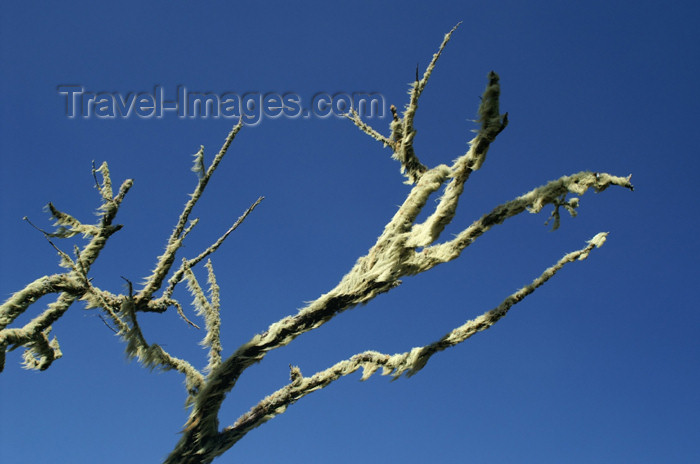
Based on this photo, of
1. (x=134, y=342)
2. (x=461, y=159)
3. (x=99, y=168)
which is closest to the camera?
(x=461, y=159)

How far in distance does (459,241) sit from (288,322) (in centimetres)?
143

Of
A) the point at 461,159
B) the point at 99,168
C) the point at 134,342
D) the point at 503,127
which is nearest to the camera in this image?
the point at 503,127

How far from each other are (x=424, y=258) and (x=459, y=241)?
29 cm

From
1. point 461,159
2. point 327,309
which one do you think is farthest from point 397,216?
point 327,309

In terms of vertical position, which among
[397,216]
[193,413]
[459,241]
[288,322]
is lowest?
[193,413]

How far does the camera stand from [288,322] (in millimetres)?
3936

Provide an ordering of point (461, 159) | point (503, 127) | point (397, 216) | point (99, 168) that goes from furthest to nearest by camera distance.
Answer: point (99, 168)
point (397, 216)
point (461, 159)
point (503, 127)

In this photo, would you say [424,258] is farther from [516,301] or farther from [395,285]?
[516,301]

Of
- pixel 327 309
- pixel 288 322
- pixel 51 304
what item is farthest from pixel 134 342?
pixel 327 309

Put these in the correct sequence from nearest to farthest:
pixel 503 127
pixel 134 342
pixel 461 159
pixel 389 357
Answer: pixel 503 127
pixel 461 159
pixel 134 342
pixel 389 357

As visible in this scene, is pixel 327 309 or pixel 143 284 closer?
pixel 327 309

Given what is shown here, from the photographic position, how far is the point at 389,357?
4.36m

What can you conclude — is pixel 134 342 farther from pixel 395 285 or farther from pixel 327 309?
pixel 395 285

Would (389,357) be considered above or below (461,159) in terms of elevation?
below
